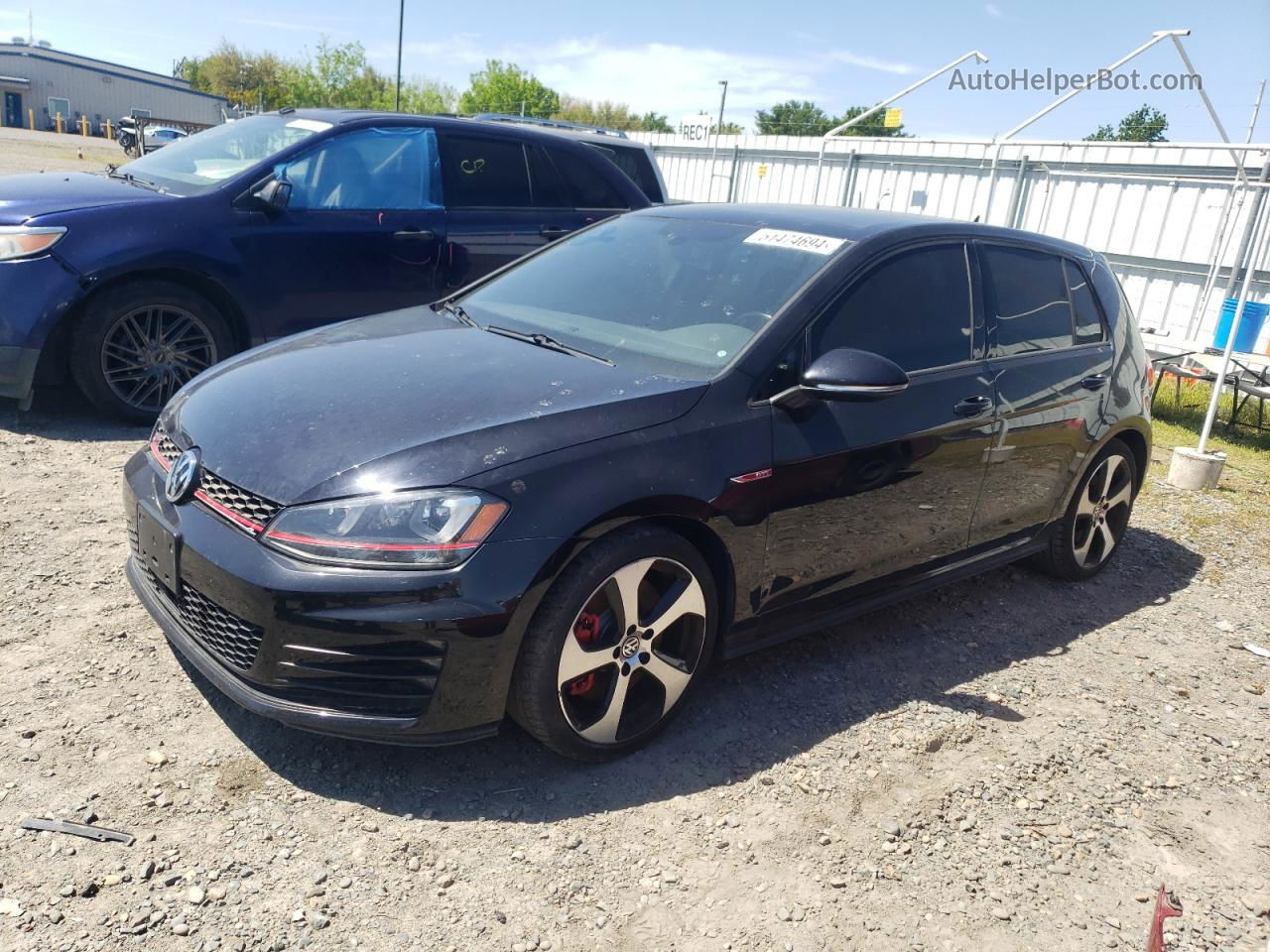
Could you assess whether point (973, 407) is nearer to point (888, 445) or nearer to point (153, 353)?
point (888, 445)

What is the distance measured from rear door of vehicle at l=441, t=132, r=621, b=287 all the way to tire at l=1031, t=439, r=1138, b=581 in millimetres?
3706

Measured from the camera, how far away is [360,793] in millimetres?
2689

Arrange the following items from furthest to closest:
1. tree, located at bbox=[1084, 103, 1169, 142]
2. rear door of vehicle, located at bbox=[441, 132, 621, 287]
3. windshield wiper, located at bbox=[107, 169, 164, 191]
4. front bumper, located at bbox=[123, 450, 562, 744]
Answer: tree, located at bbox=[1084, 103, 1169, 142] < rear door of vehicle, located at bbox=[441, 132, 621, 287] < windshield wiper, located at bbox=[107, 169, 164, 191] < front bumper, located at bbox=[123, 450, 562, 744]

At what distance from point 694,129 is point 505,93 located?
48974 millimetres

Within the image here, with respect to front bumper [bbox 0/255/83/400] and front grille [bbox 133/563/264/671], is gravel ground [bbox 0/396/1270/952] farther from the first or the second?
front bumper [bbox 0/255/83/400]

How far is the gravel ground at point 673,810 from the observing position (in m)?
2.32

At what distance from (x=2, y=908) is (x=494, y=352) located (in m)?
2.02

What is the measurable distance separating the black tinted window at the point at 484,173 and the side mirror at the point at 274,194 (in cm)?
108

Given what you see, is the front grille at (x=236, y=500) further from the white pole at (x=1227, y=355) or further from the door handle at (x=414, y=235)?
the white pole at (x=1227, y=355)

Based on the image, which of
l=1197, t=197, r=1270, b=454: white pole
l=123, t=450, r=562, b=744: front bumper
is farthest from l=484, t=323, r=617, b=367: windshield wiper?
l=1197, t=197, r=1270, b=454: white pole

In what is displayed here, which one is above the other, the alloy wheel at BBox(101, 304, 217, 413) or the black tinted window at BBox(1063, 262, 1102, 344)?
the black tinted window at BBox(1063, 262, 1102, 344)

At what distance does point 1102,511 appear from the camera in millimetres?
4836

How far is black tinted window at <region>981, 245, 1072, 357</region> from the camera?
4012 mm

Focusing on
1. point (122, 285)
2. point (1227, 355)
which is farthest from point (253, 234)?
point (1227, 355)
